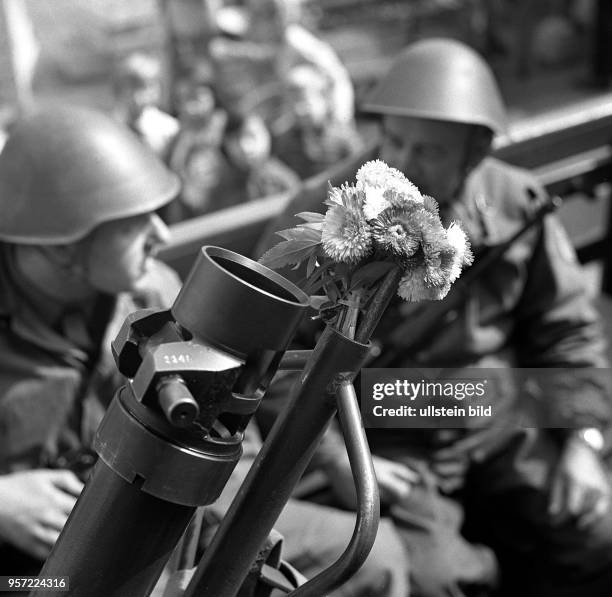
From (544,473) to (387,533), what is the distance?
551mm

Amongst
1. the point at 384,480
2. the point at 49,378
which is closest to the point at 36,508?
the point at 49,378

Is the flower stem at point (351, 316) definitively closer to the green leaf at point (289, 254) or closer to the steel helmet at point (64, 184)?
the green leaf at point (289, 254)

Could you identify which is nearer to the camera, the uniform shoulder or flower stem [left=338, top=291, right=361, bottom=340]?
flower stem [left=338, top=291, right=361, bottom=340]

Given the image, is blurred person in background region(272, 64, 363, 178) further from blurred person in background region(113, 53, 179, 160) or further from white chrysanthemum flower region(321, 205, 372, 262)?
white chrysanthemum flower region(321, 205, 372, 262)

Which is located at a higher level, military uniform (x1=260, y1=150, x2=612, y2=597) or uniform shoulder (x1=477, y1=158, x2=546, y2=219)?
uniform shoulder (x1=477, y1=158, x2=546, y2=219)

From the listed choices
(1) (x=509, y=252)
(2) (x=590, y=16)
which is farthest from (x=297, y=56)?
(2) (x=590, y=16)

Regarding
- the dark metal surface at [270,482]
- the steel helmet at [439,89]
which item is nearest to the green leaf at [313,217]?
the dark metal surface at [270,482]

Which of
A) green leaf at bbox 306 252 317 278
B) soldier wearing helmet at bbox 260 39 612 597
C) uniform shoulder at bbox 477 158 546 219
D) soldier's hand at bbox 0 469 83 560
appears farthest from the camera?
uniform shoulder at bbox 477 158 546 219

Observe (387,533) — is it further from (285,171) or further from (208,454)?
(285,171)

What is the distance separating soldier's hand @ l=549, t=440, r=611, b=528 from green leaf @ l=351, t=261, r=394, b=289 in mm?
1550

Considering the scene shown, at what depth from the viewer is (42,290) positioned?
73.1 inches

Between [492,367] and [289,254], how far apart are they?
52.8 inches

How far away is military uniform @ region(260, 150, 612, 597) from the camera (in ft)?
6.90

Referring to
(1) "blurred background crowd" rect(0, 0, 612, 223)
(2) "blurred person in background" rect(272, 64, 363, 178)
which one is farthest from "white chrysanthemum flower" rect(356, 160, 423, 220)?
(2) "blurred person in background" rect(272, 64, 363, 178)
